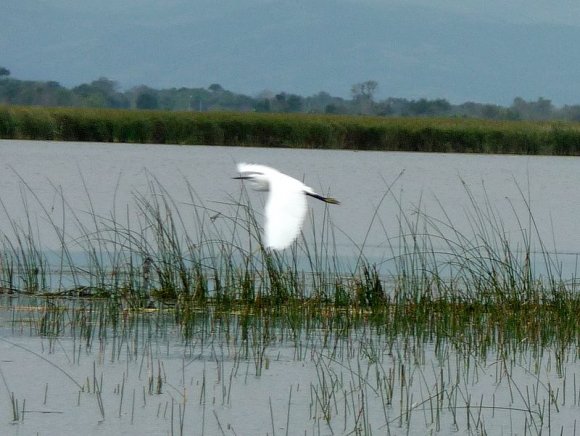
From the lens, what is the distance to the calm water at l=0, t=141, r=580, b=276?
12938 mm

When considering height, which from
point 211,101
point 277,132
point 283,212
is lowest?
point 283,212

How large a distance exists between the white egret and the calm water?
54cm

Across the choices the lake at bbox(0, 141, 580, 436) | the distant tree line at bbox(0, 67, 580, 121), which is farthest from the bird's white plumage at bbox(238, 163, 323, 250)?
the distant tree line at bbox(0, 67, 580, 121)

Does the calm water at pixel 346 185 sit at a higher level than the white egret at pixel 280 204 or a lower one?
lower

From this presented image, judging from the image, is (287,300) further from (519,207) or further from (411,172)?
(411,172)

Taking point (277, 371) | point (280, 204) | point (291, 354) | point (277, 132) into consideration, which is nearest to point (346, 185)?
point (277, 132)

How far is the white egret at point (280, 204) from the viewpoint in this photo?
715cm

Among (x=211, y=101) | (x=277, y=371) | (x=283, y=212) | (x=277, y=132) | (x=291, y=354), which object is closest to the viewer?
(x=277, y=371)

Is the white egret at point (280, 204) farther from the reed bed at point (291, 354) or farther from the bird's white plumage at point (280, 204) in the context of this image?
the reed bed at point (291, 354)

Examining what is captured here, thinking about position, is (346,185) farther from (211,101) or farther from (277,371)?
(211,101)

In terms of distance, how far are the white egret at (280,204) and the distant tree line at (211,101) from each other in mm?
69758

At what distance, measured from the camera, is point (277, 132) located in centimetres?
3044

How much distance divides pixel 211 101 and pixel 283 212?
106m

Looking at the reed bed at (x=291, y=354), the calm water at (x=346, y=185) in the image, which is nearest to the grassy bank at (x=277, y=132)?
the calm water at (x=346, y=185)
